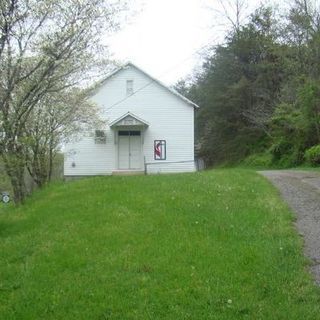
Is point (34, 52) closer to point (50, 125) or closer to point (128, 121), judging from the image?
point (50, 125)

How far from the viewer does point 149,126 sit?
3084 cm

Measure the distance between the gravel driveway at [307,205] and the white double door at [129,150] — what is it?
15.0m

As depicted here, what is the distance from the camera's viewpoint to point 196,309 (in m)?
5.74

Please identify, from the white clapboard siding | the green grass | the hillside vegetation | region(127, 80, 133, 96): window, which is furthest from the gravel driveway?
region(127, 80, 133, 96): window

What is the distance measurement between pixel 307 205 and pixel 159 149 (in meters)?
20.3

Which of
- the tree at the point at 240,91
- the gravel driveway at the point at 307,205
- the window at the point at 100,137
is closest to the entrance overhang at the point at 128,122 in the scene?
the window at the point at 100,137

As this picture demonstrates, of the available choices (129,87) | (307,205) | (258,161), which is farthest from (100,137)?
(307,205)

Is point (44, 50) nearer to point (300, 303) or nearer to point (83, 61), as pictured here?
point (83, 61)

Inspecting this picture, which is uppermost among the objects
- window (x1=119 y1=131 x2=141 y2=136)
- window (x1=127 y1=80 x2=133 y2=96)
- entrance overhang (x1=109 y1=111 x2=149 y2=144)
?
window (x1=127 y1=80 x2=133 y2=96)

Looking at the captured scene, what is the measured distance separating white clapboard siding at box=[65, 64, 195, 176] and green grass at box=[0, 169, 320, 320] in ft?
61.7

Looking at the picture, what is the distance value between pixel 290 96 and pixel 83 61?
72.8 ft

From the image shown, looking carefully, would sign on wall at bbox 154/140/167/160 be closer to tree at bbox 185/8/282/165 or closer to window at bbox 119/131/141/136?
window at bbox 119/131/141/136

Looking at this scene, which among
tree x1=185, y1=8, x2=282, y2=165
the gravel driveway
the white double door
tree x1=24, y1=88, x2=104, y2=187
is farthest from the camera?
tree x1=185, y1=8, x2=282, y2=165

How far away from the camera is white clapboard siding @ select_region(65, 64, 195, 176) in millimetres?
30734
